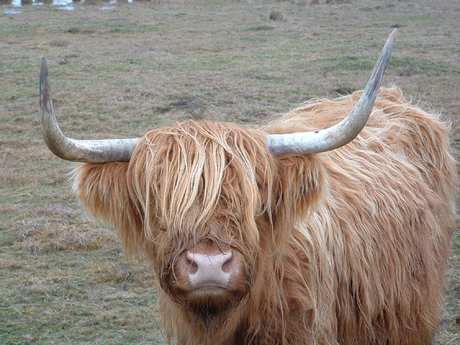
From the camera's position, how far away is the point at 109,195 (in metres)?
2.04

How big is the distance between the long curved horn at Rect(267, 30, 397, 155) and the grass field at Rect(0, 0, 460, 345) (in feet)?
2.95

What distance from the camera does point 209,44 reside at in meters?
12.5

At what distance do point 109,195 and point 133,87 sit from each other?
681cm

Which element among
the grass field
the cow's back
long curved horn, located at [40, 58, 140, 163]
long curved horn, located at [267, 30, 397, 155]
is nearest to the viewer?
long curved horn, located at [40, 58, 140, 163]

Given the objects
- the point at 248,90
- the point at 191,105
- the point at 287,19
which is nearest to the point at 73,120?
the point at 191,105

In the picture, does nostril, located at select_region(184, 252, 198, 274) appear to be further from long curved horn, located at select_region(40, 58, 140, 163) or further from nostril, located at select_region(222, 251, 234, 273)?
long curved horn, located at select_region(40, 58, 140, 163)

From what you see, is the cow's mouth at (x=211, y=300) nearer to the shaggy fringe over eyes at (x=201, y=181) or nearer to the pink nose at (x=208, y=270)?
the pink nose at (x=208, y=270)

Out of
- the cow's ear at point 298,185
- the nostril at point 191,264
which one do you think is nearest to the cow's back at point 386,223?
the cow's ear at point 298,185

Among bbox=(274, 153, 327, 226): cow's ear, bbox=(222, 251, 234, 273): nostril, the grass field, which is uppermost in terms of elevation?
bbox=(274, 153, 327, 226): cow's ear

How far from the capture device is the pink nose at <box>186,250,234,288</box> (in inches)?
67.7

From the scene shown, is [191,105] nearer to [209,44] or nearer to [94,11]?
[209,44]

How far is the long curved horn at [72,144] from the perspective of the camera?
1620 millimetres

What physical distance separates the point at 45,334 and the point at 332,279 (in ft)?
6.08

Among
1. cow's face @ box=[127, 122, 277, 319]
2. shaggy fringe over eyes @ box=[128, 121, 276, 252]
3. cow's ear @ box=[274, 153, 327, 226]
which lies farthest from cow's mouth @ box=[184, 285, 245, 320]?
cow's ear @ box=[274, 153, 327, 226]
